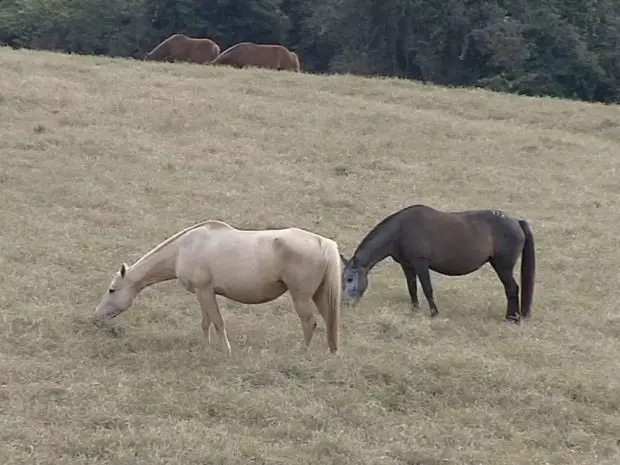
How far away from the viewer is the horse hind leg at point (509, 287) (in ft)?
29.5

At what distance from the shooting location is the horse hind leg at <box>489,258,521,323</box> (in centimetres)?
898

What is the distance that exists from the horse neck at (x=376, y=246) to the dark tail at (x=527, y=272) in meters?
1.15

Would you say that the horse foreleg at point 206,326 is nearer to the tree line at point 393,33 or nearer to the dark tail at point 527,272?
the dark tail at point 527,272

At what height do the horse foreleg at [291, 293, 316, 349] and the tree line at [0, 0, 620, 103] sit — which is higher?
the horse foreleg at [291, 293, 316, 349]

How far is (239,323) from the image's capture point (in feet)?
26.5

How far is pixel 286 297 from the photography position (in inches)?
349

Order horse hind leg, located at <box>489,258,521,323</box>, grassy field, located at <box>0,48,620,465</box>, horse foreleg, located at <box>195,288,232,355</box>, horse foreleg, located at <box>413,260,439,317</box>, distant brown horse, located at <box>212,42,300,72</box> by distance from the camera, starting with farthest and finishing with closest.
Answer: distant brown horse, located at <box>212,42,300,72</box> → horse hind leg, located at <box>489,258,521,323</box> → horse foreleg, located at <box>413,260,439,317</box> → horse foreleg, located at <box>195,288,232,355</box> → grassy field, located at <box>0,48,620,465</box>

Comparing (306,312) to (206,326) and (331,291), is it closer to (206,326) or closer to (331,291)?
(331,291)

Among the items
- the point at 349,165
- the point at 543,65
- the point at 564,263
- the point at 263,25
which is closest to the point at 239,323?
the point at 564,263

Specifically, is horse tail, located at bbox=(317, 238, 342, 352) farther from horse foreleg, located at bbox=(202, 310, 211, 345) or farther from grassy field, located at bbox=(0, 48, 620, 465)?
horse foreleg, located at bbox=(202, 310, 211, 345)

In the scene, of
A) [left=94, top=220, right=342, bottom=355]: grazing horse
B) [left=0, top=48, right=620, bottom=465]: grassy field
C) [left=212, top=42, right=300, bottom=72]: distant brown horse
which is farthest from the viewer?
[left=212, top=42, right=300, bottom=72]: distant brown horse

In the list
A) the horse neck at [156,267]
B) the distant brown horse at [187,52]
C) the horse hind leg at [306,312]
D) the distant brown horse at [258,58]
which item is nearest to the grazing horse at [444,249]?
the horse hind leg at [306,312]

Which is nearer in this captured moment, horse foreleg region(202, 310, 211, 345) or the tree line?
horse foreleg region(202, 310, 211, 345)

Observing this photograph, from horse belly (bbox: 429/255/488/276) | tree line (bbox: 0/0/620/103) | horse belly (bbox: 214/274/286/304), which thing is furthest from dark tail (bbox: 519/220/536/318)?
tree line (bbox: 0/0/620/103)
